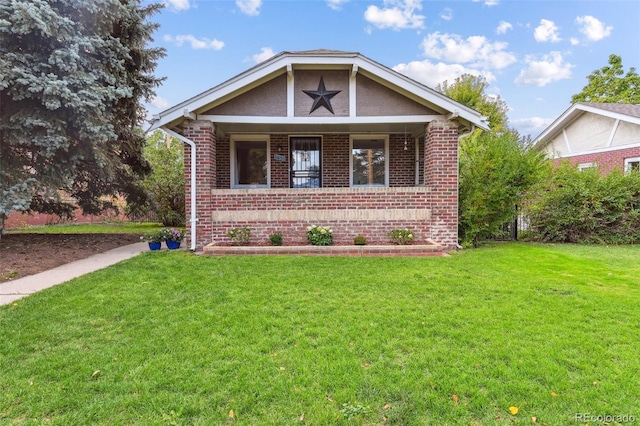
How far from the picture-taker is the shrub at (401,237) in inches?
293

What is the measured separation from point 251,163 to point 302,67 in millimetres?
3562

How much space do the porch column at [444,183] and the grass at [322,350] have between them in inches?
107

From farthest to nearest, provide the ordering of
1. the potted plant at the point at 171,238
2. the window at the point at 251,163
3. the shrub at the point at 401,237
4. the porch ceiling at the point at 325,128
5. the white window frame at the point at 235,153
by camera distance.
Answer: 1. the window at the point at 251,163
2. the white window frame at the point at 235,153
3. the porch ceiling at the point at 325,128
4. the potted plant at the point at 171,238
5. the shrub at the point at 401,237

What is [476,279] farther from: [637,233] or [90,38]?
[90,38]

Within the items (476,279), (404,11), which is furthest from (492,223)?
(404,11)

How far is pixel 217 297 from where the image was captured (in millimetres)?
4176

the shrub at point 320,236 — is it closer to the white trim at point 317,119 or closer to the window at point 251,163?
the white trim at point 317,119

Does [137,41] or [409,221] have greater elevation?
[137,41]

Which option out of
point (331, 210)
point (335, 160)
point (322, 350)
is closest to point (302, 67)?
point (335, 160)

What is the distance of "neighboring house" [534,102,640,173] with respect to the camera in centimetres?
A: 1248

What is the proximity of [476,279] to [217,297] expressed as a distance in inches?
151

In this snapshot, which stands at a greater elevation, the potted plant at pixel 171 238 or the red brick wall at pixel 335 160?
the red brick wall at pixel 335 160

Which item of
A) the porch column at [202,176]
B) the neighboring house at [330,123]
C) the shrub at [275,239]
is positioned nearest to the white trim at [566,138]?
the neighboring house at [330,123]

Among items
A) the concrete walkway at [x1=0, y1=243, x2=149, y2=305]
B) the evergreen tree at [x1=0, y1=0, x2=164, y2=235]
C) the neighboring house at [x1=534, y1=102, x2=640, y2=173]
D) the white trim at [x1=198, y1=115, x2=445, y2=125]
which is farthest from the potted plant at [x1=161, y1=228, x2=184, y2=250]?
the neighboring house at [x1=534, y1=102, x2=640, y2=173]
